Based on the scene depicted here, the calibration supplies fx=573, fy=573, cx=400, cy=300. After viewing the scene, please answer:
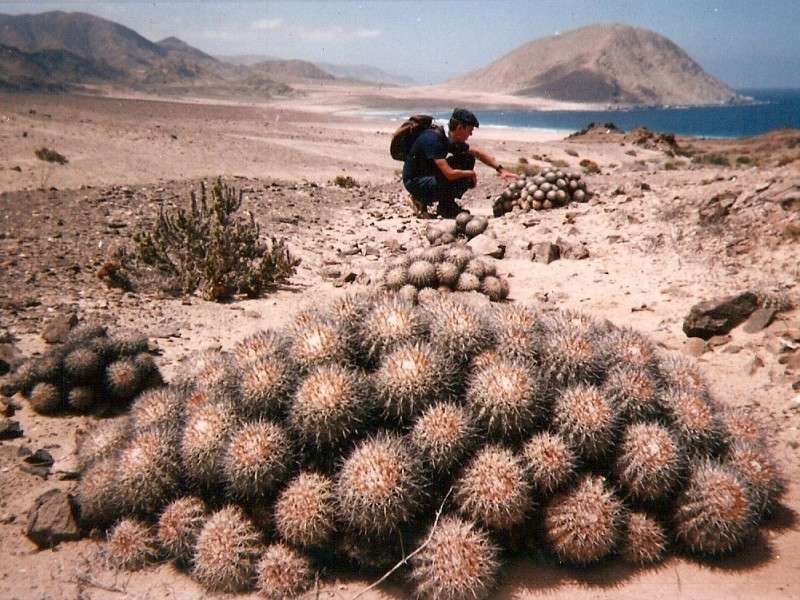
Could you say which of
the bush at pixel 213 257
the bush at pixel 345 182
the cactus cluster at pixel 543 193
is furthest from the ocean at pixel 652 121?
the bush at pixel 213 257

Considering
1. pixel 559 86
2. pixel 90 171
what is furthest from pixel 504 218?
pixel 559 86

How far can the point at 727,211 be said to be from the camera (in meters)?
7.29

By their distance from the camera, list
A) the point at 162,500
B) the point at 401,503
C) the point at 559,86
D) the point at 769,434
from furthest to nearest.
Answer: the point at 559,86
the point at 769,434
the point at 162,500
the point at 401,503

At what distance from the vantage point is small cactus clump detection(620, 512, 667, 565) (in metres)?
2.83

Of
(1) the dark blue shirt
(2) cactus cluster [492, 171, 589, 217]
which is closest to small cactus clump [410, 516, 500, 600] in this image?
(1) the dark blue shirt

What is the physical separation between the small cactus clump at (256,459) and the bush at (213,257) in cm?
400

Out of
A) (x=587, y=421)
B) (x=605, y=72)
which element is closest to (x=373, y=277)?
(x=587, y=421)

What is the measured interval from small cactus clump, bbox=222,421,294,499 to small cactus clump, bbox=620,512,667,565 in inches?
67.5

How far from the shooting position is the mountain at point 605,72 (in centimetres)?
14588

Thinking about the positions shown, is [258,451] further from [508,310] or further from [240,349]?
[508,310]

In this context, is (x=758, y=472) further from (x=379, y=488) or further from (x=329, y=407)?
(x=329, y=407)

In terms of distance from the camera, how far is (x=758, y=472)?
3.07m

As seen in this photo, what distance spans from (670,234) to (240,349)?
20.8ft

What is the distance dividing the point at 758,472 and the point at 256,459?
2.63 metres
